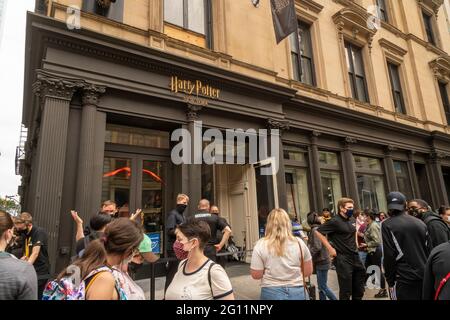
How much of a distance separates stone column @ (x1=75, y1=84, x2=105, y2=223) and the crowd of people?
1.41 metres

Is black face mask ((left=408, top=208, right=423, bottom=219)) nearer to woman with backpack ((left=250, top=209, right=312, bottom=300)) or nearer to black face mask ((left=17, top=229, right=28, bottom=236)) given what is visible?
woman with backpack ((left=250, top=209, right=312, bottom=300))

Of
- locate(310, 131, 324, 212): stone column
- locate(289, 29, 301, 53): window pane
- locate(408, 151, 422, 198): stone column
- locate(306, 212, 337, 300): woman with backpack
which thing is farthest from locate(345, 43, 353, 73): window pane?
locate(306, 212, 337, 300): woman with backpack

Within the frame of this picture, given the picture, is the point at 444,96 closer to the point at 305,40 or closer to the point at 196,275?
the point at 305,40

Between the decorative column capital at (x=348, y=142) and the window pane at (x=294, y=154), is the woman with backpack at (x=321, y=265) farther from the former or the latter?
the decorative column capital at (x=348, y=142)

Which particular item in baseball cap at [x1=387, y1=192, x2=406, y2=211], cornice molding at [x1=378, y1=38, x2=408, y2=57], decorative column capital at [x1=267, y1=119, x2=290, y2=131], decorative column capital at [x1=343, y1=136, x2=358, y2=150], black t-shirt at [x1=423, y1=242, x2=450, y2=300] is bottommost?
black t-shirt at [x1=423, y1=242, x2=450, y2=300]

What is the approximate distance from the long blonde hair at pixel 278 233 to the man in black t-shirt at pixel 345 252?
174 centimetres

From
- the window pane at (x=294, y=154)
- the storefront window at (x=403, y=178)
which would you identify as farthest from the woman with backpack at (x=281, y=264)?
the storefront window at (x=403, y=178)

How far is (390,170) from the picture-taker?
1300 cm

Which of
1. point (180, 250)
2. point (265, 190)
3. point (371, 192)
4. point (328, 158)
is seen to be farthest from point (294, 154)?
point (180, 250)

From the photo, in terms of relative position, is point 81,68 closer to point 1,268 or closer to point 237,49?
point 237,49

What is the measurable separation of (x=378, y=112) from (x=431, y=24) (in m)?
11.0

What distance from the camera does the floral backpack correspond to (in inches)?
63.7

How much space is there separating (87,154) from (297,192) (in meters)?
7.15

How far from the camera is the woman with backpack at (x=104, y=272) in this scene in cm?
163
